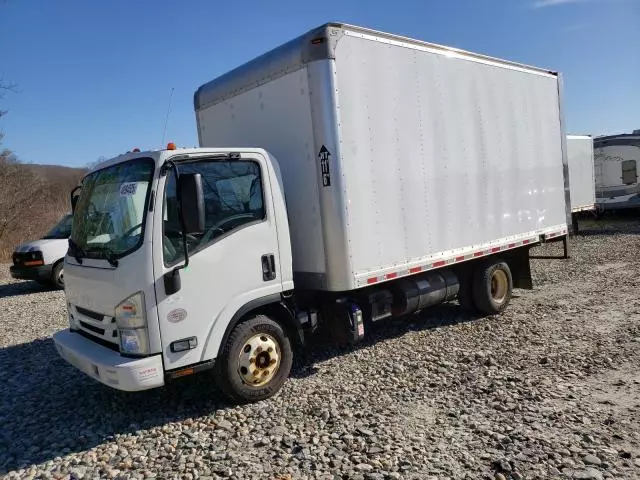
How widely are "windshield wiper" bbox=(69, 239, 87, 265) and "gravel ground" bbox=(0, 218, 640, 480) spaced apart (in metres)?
1.54

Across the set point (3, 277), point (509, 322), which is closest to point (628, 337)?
point (509, 322)

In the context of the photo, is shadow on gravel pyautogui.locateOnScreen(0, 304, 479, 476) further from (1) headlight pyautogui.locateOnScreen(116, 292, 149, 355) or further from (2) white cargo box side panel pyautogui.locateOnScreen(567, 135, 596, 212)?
(2) white cargo box side panel pyautogui.locateOnScreen(567, 135, 596, 212)

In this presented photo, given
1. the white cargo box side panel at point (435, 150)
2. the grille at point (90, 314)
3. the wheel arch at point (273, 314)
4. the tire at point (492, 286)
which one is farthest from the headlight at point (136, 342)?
the tire at point (492, 286)

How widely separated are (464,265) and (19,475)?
5943 millimetres

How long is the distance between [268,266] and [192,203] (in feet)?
3.75

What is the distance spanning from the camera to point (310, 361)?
6035 millimetres

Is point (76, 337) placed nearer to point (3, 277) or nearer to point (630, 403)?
point (630, 403)

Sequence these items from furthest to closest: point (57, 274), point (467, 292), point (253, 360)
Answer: point (57, 274)
point (467, 292)
point (253, 360)

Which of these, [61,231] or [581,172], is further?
[581,172]

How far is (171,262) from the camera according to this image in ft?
13.9

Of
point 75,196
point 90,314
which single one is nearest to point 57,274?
point 75,196

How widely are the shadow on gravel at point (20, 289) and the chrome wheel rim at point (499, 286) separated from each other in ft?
36.5

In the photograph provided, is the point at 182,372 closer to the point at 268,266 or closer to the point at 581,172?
the point at 268,266

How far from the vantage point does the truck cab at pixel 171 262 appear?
4145 mm
